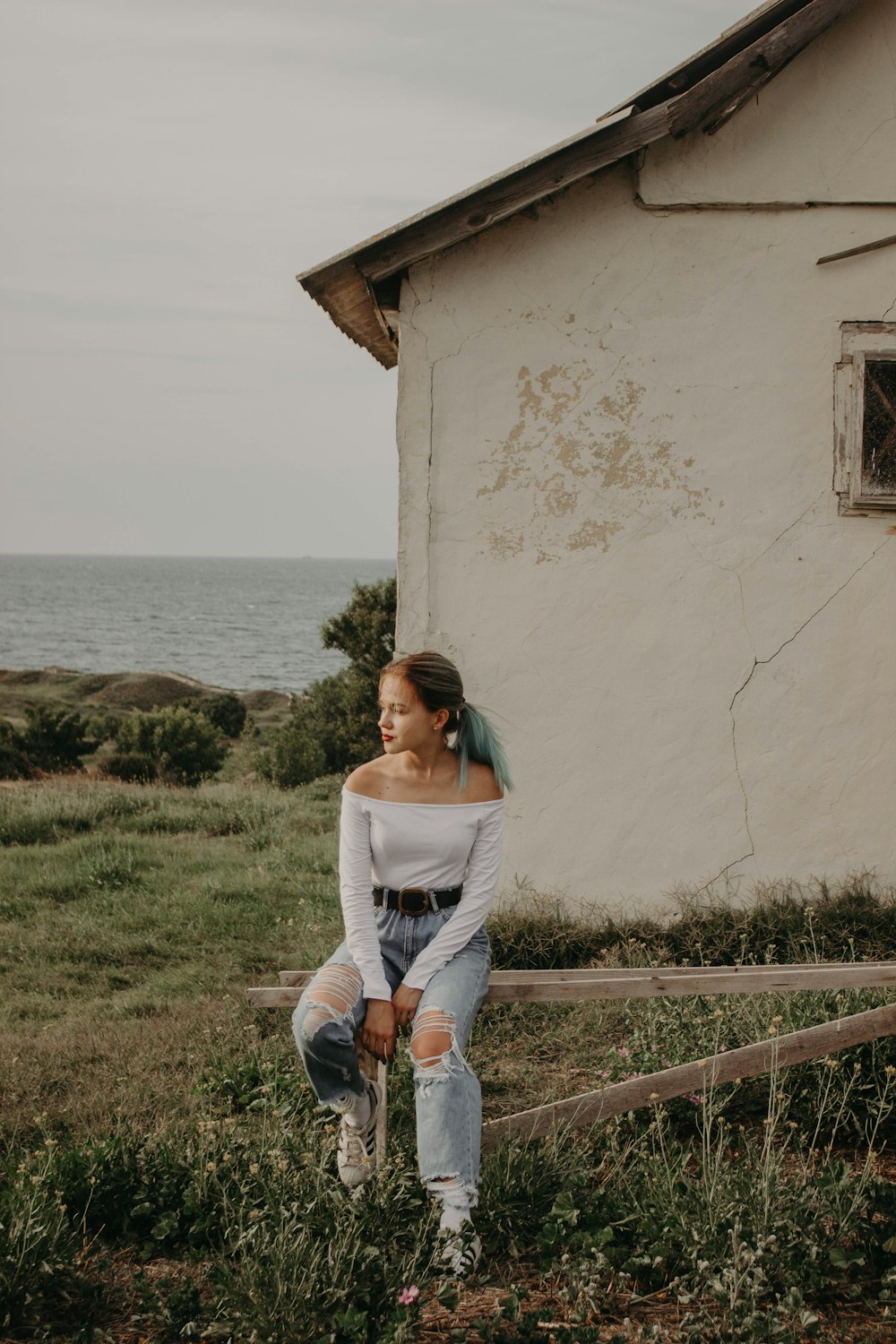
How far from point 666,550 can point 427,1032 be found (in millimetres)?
3600

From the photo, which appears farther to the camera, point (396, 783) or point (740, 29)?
point (740, 29)

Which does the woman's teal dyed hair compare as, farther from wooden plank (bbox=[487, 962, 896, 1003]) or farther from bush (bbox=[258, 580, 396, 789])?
bush (bbox=[258, 580, 396, 789])

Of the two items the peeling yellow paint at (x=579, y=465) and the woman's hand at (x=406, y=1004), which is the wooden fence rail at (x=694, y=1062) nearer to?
the woman's hand at (x=406, y=1004)

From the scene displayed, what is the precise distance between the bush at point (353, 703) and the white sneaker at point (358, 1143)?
42.0 feet

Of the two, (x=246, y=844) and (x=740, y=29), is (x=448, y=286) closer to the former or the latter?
(x=740, y=29)

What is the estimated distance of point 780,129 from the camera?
6.19 m

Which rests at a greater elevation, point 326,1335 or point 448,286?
point 448,286

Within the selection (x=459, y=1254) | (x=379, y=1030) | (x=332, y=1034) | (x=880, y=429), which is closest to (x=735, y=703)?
(x=880, y=429)

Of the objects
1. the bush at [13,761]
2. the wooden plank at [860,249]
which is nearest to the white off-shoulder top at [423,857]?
the wooden plank at [860,249]

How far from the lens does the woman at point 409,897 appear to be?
3436mm

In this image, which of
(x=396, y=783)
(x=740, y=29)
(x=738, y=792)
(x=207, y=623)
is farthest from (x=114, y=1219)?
(x=207, y=623)

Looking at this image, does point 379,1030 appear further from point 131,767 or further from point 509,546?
point 131,767

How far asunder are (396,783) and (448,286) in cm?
341

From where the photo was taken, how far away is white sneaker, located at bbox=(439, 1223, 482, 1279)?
3014 millimetres
